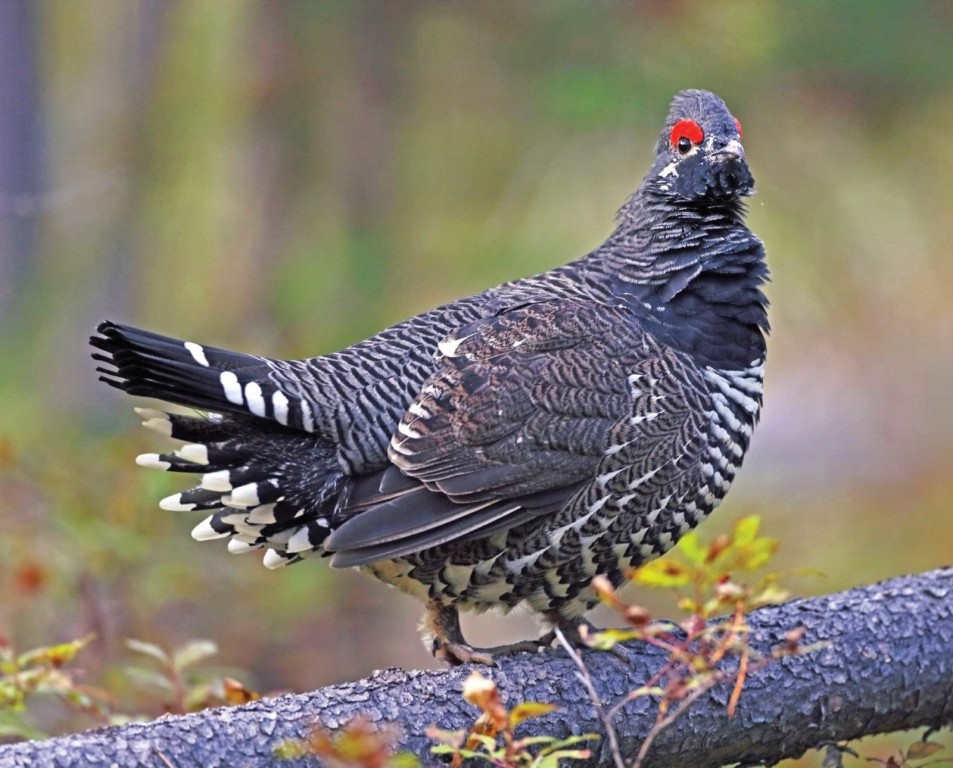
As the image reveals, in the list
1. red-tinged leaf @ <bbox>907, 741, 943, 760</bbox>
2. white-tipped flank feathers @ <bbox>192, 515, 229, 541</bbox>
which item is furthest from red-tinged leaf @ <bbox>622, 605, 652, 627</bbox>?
white-tipped flank feathers @ <bbox>192, 515, 229, 541</bbox>

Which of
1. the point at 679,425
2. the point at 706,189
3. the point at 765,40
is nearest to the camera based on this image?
the point at 679,425

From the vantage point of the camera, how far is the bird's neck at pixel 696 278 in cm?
396

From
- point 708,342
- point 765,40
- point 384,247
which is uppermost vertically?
point 765,40

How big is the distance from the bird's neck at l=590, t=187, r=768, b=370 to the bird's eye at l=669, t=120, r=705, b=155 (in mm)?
192

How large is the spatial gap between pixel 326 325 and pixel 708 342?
4532 mm

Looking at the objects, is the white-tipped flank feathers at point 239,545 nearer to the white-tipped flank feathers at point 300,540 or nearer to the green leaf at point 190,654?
the white-tipped flank feathers at point 300,540

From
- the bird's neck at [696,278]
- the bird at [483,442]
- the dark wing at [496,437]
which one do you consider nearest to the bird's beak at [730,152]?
the bird's neck at [696,278]

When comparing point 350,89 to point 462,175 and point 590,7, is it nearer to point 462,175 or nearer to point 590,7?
point 462,175

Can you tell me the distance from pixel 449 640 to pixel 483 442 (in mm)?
756

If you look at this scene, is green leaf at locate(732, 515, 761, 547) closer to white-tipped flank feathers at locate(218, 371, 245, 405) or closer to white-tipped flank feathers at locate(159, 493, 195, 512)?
white-tipped flank feathers at locate(218, 371, 245, 405)

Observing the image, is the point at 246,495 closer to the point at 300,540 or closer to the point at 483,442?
the point at 300,540

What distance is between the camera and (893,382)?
36.2 feet

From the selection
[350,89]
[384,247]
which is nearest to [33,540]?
[384,247]

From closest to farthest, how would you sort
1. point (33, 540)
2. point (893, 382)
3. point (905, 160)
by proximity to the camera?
1. point (33, 540)
2. point (905, 160)
3. point (893, 382)
